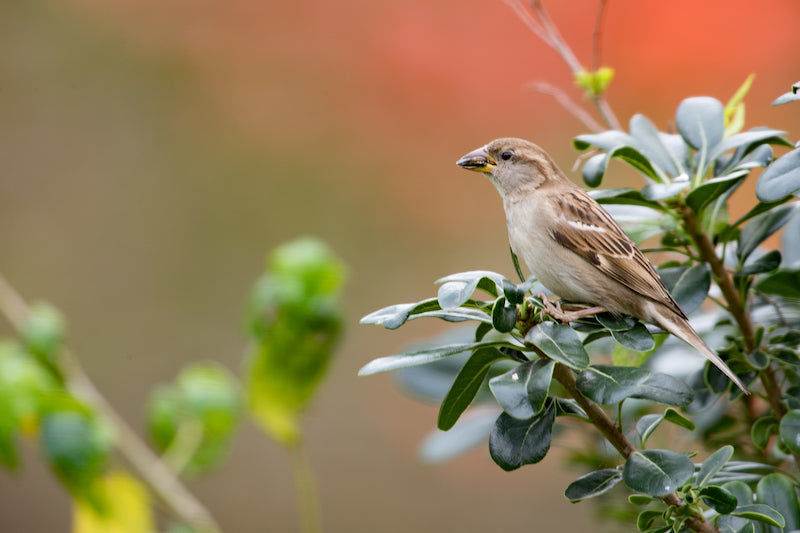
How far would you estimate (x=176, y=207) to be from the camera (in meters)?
3.10

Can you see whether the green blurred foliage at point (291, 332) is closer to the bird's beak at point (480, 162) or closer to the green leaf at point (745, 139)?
the bird's beak at point (480, 162)

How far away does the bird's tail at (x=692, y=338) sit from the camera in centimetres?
89

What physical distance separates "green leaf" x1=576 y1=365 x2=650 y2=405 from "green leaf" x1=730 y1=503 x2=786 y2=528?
15 centimetres

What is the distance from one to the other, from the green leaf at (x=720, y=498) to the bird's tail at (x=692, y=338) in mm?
169

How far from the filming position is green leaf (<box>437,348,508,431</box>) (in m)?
0.78

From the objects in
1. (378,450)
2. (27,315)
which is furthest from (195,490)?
(27,315)

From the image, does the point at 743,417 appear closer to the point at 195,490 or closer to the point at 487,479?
the point at 487,479

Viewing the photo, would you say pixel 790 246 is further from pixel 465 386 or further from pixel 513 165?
pixel 465 386

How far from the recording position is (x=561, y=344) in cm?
72

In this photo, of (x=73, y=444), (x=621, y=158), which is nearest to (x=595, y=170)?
(x=621, y=158)

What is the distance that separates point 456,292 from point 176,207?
101 inches

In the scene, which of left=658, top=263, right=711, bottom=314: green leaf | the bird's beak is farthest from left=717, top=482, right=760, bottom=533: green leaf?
the bird's beak

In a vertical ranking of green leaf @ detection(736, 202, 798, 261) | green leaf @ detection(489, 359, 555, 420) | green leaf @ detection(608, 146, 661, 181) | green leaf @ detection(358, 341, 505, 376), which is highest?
green leaf @ detection(608, 146, 661, 181)

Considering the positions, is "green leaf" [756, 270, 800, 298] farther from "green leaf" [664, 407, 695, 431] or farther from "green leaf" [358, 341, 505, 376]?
"green leaf" [358, 341, 505, 376]
